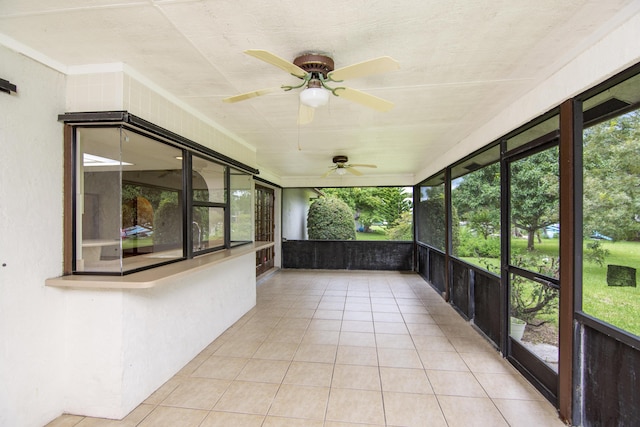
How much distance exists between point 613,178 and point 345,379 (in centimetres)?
231

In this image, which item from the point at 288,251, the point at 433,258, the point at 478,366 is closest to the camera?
the point at 478,366

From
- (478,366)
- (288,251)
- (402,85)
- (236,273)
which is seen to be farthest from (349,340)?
(288,251)

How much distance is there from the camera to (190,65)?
6.86 feet

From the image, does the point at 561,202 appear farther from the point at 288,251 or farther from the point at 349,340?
the point at 288,251

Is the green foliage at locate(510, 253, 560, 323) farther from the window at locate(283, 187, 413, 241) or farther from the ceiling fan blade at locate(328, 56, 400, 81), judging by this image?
the window at locate(283, 187, 413, 241)

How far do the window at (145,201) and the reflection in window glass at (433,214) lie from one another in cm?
342

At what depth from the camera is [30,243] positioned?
1.90 meters

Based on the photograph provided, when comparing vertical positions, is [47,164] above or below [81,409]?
above

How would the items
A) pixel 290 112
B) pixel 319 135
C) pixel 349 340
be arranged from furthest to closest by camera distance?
pixel 319 135 < pixel 349 340 < pixel 290 112

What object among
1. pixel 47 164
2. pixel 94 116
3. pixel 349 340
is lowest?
pixel 349 340

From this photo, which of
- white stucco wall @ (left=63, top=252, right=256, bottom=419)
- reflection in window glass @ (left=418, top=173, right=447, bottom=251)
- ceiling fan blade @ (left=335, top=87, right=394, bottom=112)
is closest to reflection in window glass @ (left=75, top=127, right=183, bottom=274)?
white stucco wall @ (left=63, top=252, right=256, bottom=419)

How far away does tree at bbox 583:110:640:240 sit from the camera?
1627 millimetres

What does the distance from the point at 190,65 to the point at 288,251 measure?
20.2 ft

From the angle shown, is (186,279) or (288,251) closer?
(186,279)
